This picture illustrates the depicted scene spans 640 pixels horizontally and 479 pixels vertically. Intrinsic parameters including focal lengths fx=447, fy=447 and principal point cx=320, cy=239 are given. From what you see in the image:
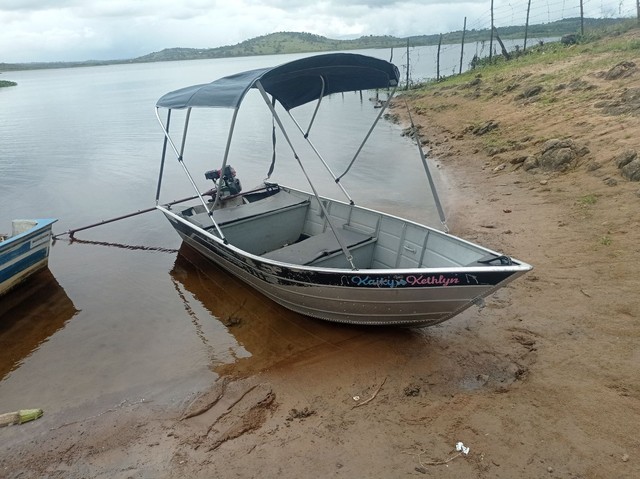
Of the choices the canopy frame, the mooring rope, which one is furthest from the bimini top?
the mooring rope

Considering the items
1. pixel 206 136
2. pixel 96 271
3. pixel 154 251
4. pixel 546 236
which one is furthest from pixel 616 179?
pixel 206 136

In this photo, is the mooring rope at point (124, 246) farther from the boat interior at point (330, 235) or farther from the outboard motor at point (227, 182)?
the outboard motor at point (227, 182)

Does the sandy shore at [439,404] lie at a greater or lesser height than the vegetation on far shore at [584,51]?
lesser

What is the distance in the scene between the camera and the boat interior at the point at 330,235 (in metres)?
6.05

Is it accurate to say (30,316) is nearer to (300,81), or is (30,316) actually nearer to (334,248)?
(334,248)

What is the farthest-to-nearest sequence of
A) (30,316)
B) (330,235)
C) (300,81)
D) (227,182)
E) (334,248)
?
(227,182), (300,81), (30,316), (330,235), (334,248)

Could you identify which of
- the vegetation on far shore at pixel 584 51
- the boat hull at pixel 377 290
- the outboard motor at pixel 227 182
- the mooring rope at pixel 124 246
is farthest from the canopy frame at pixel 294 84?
the vegetation on far shore at pixel 584 51

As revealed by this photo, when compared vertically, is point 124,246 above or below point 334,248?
below

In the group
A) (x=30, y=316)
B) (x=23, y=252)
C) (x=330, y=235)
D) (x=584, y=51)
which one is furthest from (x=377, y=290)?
(x=584, y=51)

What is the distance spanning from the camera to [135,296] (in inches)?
331

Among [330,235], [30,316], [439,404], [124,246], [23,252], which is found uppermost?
[330,235]

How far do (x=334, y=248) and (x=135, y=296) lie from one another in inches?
165

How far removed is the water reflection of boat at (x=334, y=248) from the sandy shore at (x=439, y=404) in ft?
2.31

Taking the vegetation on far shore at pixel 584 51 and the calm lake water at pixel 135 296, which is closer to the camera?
the calm lake water at pixel 135 296
